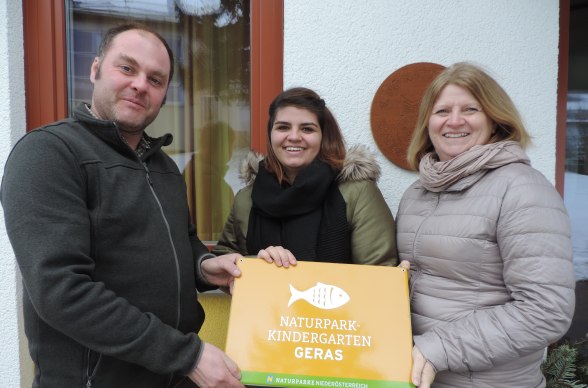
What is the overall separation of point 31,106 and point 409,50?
2332mm

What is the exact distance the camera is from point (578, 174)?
3.99 meters

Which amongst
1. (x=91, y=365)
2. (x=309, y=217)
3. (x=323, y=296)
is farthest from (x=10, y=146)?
(x=323, y=296)

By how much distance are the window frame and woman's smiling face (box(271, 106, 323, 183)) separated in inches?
31.2

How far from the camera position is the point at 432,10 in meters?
2.63

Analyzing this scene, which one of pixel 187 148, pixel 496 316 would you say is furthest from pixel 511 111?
pixel 187 148

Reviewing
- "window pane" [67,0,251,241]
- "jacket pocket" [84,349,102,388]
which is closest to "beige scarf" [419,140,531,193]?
"jacket pocket" [84,349,102,388]

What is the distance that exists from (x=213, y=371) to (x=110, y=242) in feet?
1.67

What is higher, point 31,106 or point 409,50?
point 409,50

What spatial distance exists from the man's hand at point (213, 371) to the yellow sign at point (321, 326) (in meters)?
0.07

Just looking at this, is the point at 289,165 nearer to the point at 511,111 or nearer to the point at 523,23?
the point at 511,111

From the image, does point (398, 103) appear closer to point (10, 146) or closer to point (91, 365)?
point (91, 365)

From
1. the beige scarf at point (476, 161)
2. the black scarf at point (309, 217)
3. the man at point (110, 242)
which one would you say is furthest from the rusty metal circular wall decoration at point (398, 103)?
the man at point (110, 242)

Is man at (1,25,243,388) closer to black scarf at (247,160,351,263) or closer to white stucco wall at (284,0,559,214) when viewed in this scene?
black scarf at (247,160,351,263)

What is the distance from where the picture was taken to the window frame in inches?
96.9
